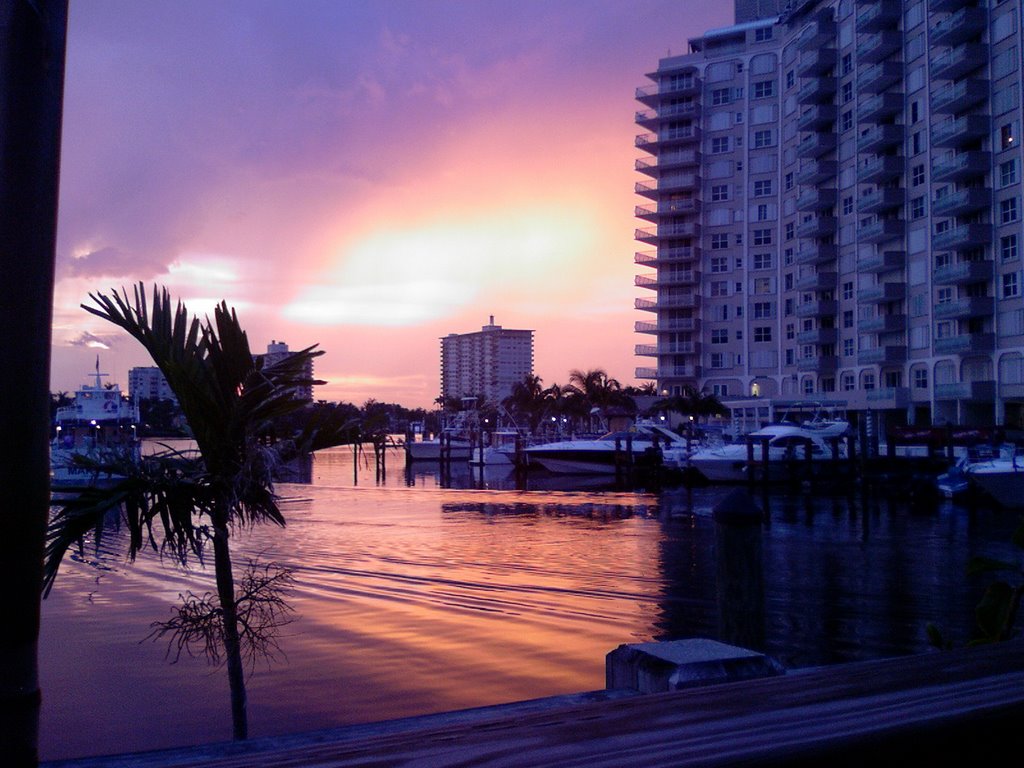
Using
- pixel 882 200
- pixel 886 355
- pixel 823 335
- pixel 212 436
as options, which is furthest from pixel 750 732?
pixel 823 335

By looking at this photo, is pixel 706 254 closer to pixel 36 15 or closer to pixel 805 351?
pixel 805 351

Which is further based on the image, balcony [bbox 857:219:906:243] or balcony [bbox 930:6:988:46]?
balcony [bbox 857:219:906:243]

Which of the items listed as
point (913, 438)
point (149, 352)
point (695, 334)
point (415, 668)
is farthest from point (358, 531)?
point (695, 334)

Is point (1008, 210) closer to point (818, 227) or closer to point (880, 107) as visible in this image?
point (880, 107)

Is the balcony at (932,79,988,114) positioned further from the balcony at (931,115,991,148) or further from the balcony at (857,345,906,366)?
the balcony at (857,345,906,366)

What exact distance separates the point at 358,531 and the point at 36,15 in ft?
83.9

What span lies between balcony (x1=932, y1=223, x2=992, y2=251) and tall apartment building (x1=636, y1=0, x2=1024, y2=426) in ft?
0.35

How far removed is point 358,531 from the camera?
2680 cm

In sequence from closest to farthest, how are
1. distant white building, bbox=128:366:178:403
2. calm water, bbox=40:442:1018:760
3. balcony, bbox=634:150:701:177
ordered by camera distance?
distant white building, bbox=128:366:178:403
calm water, bbox=40:442:1018:760
balcony, bbox=634:150:701:177

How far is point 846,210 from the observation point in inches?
2817

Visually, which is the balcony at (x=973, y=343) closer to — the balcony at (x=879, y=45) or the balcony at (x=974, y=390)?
the balcony at (x=974, y=390)

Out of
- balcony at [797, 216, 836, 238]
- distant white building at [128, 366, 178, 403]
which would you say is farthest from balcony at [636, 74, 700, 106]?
distant white building at [128, 366, 178, 403]

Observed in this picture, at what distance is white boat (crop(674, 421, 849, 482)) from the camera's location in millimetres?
50000

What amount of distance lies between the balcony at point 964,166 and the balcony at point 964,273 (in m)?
5.19
